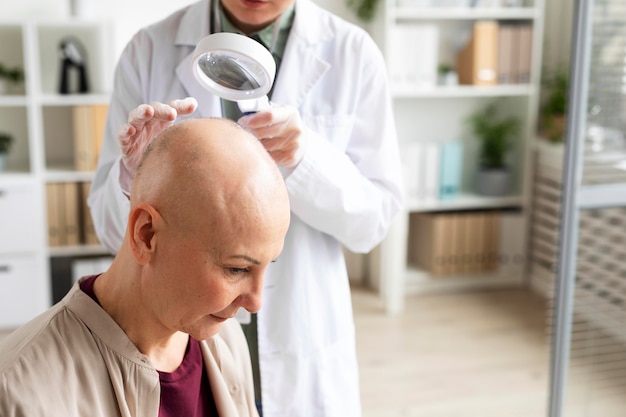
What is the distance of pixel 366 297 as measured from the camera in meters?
3.93

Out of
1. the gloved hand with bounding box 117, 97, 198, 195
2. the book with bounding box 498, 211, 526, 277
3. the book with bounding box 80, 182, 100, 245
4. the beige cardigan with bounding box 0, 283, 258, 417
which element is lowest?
the book with bounding box 498, 211, 526, 277

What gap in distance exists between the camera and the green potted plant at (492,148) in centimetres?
397

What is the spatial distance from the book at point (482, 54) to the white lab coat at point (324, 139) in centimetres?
263

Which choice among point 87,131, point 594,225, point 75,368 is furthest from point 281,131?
point 87,131

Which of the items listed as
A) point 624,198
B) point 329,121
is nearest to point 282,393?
point 329,121

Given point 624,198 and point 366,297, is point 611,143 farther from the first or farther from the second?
point 366,297

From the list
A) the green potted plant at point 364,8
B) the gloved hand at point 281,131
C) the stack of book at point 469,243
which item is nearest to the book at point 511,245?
the stack of book at point 469,243

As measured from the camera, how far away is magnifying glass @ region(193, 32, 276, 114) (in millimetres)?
914

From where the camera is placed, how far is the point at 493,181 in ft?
13.2

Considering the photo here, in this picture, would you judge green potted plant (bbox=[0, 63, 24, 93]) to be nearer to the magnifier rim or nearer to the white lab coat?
the white lab coat

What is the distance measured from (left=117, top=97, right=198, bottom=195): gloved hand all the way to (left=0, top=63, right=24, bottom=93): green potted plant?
2717 mm

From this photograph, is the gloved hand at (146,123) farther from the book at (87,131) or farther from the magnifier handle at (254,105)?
the book at (87,131)

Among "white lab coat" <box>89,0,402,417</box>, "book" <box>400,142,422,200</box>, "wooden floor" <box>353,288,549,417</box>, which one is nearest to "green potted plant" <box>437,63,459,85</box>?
"book" <box>400,142,422,200</box>

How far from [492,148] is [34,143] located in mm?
2297
